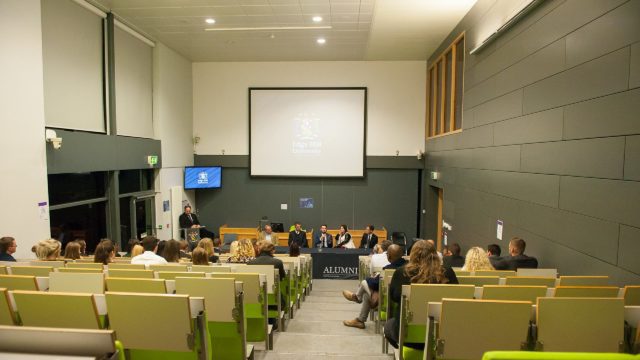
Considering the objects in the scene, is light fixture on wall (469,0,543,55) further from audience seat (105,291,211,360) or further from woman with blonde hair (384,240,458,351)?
audience seat (105,291,211,360)

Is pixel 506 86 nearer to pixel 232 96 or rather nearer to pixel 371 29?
pixel 371 29

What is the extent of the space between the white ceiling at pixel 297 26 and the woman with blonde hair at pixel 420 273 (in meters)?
5.54

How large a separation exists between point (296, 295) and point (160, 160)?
6116 mm

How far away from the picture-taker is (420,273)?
2.89 metres

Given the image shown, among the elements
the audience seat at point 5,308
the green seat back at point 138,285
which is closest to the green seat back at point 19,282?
the green seat back at point 138,285

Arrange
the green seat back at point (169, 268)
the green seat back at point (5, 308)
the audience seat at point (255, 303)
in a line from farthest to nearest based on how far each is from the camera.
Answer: the green seat back at point (169, 268) < the audience seat at point (255, 303) < the green seat back at point (5, 308)

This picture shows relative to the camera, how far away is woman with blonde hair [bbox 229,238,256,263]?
5.09 metres

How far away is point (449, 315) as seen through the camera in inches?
82.0

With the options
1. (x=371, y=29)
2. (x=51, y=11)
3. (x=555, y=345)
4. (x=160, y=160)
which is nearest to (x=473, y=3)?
(x=371, y=29)

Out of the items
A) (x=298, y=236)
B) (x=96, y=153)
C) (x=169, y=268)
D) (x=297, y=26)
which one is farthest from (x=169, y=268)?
(x=298, y=236)

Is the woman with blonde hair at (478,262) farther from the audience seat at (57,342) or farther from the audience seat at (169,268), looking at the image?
the audience seat at (57,342)

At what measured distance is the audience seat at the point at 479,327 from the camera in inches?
80.6

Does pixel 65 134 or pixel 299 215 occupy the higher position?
pixel 65 134

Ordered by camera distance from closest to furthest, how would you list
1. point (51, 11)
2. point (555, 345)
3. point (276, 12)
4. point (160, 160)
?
point (555, 345) < point (51, 11) < point (276, 12) < point (160, 160)
